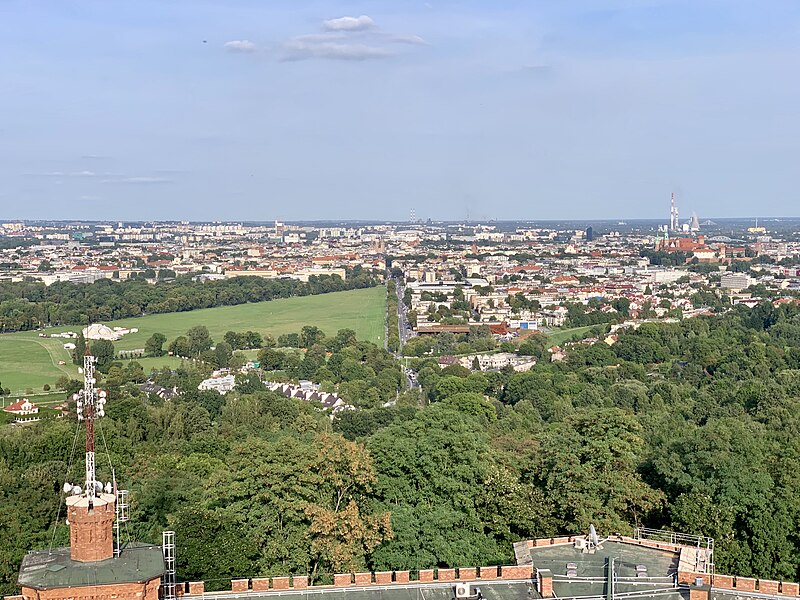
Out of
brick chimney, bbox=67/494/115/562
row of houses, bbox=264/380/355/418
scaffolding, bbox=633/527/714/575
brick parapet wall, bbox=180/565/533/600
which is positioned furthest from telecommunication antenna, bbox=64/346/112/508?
row of houses, bbox=264/380/355/418

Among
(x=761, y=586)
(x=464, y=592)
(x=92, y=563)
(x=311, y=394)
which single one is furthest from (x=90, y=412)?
(x=311, y=394)

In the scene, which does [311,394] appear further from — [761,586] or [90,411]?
[90,411]

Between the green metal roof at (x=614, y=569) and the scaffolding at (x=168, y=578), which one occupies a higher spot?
the scaffolding at (x=168, y=578)

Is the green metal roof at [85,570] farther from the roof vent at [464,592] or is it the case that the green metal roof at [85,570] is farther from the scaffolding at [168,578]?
the roof vent at [464,592]

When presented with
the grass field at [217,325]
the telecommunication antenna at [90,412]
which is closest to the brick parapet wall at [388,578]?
the telecommunication antenna at [90,412]

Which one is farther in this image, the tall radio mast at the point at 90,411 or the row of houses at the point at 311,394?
the row of houses at the point at 311,394

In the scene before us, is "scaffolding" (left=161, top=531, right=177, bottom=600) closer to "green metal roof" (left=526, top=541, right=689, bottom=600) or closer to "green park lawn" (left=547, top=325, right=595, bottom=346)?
"green metal roof" (left=526, top=541, right=689, bottom=600)

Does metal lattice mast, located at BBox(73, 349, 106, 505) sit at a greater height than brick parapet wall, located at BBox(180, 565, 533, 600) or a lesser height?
greater
